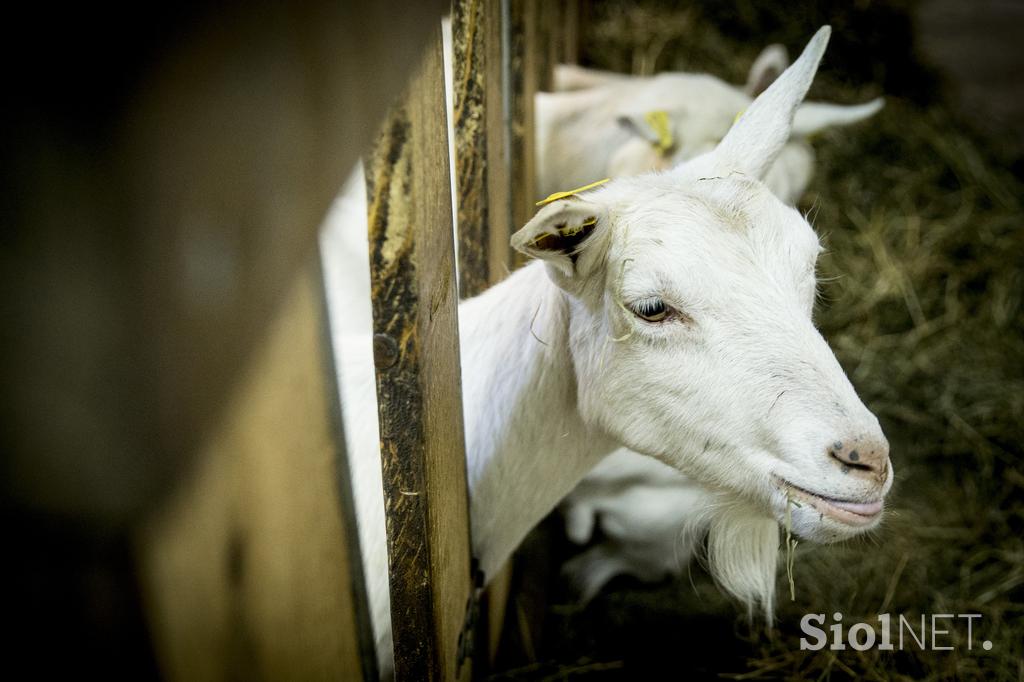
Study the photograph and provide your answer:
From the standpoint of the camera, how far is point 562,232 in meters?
1.36

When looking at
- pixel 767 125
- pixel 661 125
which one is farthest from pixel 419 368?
pixel 661 125

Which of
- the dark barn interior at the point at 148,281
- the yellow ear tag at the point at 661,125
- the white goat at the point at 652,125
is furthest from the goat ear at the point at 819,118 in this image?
the dark barn interior at the point at 148,281

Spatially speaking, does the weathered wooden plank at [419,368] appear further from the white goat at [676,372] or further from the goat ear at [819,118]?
the goat ear at [819,118]

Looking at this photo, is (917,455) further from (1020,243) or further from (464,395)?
(464,395)

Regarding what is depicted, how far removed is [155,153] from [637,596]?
2.35 meters

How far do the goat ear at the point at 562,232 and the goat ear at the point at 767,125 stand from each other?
1.36 feet

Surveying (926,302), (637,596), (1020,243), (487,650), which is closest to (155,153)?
(487,650)

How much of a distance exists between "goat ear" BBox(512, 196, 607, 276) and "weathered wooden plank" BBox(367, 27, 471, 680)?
0.14 metres

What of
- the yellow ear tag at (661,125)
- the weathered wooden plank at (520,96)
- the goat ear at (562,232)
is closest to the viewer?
the goat ear at (562,232)

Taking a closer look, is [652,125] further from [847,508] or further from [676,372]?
[847,508]

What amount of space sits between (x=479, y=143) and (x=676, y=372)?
70cm

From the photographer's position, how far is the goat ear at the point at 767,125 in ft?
5.36

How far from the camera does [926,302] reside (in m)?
3.77

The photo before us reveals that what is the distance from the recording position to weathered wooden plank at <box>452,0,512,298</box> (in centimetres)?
161
